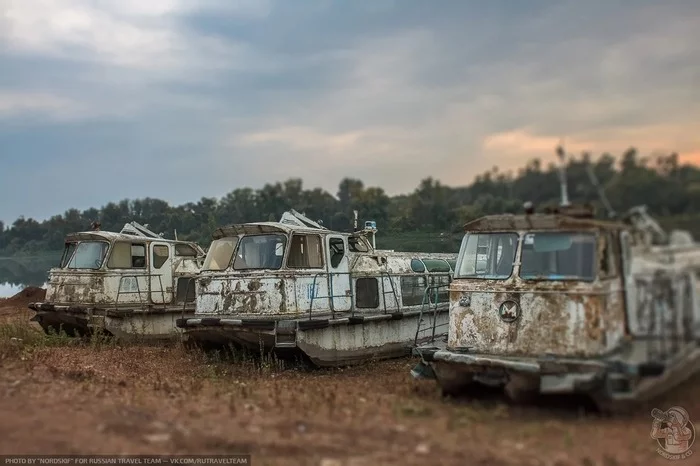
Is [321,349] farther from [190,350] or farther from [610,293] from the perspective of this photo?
[610,293]

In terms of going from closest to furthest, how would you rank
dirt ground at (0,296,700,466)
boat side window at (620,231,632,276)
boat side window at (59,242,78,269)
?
dirt ground at (0,296,700,466) < boat side window at (620,231,632,276) < boat side window at (59,242,78,269)

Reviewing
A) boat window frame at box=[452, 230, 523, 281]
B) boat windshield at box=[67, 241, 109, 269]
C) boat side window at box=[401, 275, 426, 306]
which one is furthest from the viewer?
boat windshield at box=[67, 241, 109, 269]

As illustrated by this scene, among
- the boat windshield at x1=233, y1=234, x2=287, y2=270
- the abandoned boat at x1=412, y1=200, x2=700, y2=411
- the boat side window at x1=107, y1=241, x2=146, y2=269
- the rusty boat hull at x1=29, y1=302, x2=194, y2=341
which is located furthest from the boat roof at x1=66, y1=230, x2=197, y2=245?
the abandoned boat at x1=412, y1=200, x2=700, y2=411

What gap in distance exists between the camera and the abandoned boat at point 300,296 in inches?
471

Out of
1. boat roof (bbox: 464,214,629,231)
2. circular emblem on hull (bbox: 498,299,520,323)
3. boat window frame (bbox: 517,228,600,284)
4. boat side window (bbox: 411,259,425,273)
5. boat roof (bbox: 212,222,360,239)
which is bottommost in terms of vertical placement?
circular emblem on hull (bbox: 498,299,520,323)

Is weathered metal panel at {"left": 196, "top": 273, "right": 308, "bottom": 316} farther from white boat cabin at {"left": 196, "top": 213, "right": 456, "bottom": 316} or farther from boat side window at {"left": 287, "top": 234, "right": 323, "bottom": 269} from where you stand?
boat side window at {"left": 287, "top": 234, "right": 323, "bottom": 269}

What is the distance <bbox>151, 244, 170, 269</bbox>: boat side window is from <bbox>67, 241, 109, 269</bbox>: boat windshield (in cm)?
129

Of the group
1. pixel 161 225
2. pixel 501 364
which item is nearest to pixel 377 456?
pixel 501 364

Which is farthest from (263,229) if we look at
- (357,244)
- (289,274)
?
(357,244)

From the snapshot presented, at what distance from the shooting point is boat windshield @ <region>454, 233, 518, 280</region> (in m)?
9.23

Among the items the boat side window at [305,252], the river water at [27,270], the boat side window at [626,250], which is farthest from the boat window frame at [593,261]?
the river water at [27,270]

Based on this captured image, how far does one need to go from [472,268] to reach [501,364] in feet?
6.00

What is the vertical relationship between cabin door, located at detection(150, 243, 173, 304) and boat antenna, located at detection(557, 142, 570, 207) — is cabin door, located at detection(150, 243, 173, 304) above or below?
below

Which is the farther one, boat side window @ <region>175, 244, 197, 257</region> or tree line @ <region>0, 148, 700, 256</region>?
boat side window @ <region>175, 244, 197, 257</region>
